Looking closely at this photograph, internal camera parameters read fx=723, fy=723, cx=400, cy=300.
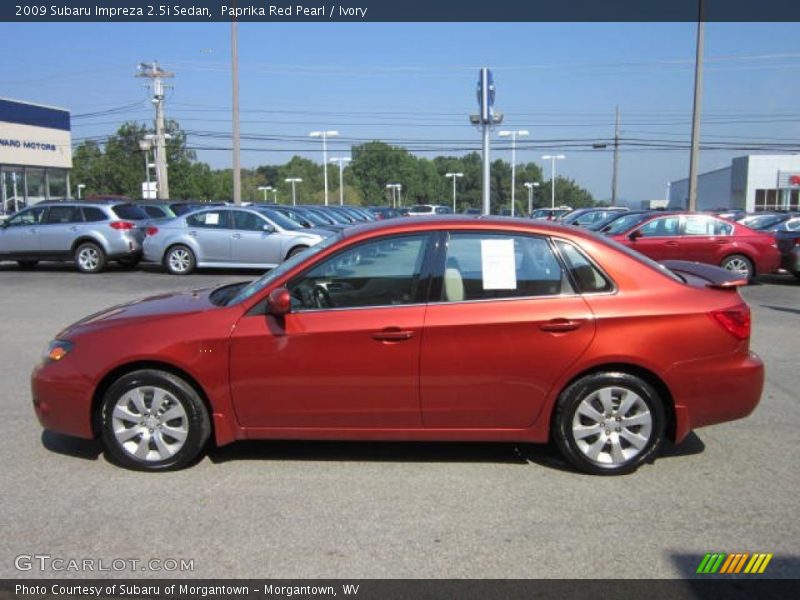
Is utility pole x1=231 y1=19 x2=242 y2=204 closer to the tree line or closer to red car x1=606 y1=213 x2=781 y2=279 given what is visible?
red car x1=606 y1=213 x2=781 y2=279

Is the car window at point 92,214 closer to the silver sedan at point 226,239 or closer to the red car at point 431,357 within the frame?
the silver sedan at point 226,239

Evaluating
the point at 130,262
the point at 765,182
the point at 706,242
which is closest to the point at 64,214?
the point at 130,262

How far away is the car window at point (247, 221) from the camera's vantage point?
16.3 m

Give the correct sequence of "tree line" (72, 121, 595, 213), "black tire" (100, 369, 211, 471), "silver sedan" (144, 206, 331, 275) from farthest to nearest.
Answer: "tree line" (72, 121, 595, 213) → "silver sedan" (144, 206, 331, 275) → "black tire" (100, 369, 211, 471)

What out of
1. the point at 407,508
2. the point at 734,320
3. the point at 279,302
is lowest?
the point at 407,508

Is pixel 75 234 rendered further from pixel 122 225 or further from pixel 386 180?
pixel 386 180

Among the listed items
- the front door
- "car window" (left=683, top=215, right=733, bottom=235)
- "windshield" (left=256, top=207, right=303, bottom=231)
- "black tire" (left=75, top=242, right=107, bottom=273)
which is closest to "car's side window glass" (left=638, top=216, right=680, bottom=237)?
"car window" (left=683, top=215, right=733, bottom=235)

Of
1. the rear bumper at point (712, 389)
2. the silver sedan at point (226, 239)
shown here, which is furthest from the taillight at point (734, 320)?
the silver sedan at point (226, 239)

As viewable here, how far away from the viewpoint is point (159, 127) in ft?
131

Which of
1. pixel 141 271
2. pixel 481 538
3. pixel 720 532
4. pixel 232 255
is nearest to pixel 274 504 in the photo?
pixel 481 538

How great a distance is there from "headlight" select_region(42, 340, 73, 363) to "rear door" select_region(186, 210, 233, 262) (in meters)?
11.8

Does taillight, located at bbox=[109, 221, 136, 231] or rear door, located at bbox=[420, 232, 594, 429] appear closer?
rear door, located at bbox=[420, 232, 594, 429]

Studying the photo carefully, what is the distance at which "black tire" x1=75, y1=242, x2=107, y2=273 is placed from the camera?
55.8 feet

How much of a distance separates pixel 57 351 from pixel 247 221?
39.7ft
